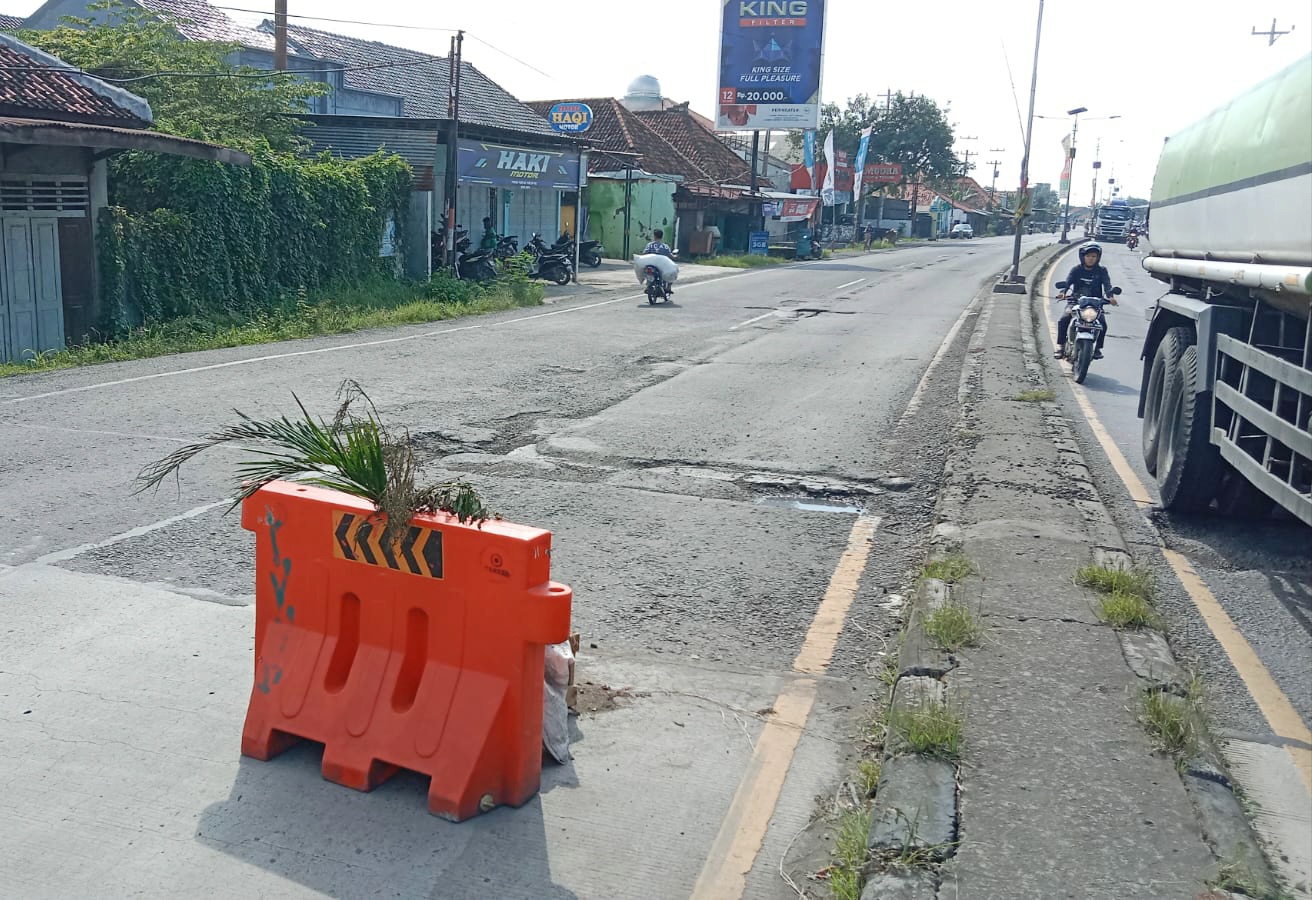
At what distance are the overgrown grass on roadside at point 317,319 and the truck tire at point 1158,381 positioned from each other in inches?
462

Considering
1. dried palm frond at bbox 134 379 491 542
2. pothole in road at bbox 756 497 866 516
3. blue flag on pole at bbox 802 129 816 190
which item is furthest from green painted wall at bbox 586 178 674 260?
dried palm frond at bbox 134 379 491 542

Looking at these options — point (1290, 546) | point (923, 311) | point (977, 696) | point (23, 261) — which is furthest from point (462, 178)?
point (977, 696)

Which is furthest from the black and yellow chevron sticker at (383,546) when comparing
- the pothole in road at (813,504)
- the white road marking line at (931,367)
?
the white road marking line at (931,367)

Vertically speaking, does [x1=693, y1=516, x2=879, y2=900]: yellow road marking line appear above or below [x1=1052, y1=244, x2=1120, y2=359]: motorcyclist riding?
below

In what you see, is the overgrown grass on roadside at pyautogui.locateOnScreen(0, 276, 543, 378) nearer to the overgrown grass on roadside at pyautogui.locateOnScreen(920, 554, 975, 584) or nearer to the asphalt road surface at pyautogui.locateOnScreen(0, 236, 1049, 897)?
the asphalt road surface at pyautogui.locateOnScreen(0, 236, 1049, 897)

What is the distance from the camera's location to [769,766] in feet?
13.4

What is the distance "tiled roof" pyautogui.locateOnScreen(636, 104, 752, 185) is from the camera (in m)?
52.9

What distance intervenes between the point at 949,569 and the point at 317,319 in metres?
14.5

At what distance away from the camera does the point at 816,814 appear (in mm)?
3744

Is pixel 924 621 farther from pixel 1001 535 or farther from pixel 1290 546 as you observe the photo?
pixel 1290 546

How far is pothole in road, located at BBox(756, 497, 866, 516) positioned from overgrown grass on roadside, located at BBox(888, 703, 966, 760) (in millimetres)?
3562

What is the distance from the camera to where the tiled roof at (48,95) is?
51.9 ft

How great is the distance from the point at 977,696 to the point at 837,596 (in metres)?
1.67

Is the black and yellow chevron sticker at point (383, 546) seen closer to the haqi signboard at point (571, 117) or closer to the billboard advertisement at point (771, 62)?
the haqi signboard at point (571, 117)
